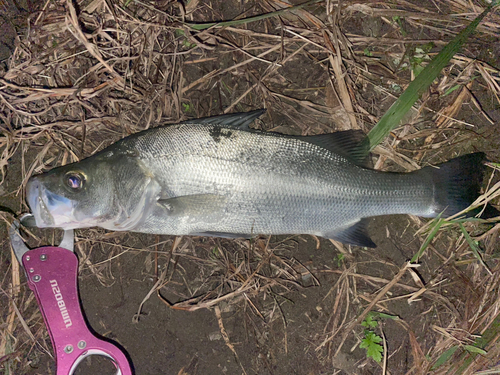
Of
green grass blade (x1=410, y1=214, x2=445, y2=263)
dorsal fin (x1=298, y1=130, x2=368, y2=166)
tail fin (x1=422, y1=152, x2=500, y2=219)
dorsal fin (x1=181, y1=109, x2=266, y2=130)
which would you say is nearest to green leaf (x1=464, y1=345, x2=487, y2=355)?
green grass blade (x1=410, y1=214, x2=445, y2=263)

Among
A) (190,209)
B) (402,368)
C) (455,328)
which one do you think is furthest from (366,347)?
(190,209)

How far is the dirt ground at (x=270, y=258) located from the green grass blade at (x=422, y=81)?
0.22 meters

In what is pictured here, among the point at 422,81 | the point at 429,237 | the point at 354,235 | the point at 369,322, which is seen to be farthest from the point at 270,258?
the point at 422,81

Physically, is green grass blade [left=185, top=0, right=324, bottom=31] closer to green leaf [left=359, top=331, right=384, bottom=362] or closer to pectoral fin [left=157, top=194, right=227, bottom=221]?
pectoral fin [left=157, top=194, right=227, bottom=221]

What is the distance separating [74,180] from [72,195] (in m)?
0.12

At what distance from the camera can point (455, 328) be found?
11.1ft

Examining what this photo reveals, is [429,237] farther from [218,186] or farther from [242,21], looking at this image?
[242,21]

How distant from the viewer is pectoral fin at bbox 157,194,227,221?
106 inches

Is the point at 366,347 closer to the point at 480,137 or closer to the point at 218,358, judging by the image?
the point at 218,358

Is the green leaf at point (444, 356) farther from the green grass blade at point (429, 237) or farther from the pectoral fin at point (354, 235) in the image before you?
the pectoral fin at point (354, 235)

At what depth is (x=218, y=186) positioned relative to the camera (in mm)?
2697

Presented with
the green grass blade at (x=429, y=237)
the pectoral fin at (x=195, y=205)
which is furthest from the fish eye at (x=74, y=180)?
the green grass blade at (x=429, y=237)

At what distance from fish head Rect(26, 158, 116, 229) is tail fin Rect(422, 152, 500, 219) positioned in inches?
115

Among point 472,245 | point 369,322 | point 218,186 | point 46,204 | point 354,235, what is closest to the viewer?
point 46,204
